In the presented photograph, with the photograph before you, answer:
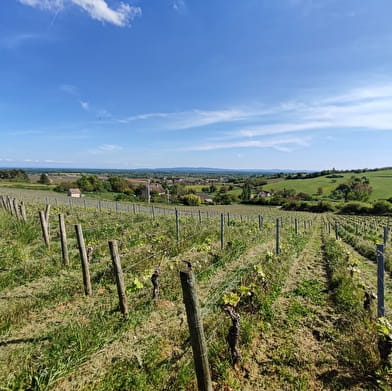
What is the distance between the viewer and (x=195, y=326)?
2627 mm

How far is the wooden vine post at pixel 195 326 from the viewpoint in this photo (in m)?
2.55

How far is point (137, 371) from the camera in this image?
11.0 feet

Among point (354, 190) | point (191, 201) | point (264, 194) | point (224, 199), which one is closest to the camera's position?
point (191, 201)

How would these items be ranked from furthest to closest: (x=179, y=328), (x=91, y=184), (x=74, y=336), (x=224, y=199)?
(x=224, y=199) → (x=91, y=184) → (x=179, y=328) → (x=74, y=336)

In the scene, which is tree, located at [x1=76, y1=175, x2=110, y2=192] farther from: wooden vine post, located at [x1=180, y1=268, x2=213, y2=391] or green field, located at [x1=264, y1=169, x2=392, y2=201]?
wooden vine post, located at [x1=180, y1=268, x2=213, y2=391]

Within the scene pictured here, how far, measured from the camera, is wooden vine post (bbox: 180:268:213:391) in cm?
255

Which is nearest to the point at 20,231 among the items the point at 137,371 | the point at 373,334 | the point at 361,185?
the point at 137,371

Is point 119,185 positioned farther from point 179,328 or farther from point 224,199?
point 179,328

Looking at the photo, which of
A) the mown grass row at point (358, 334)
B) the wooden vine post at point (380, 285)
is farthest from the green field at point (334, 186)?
the wooden vine post at point (380, 285)

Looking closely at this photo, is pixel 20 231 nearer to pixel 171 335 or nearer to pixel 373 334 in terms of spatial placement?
pixel 171 335

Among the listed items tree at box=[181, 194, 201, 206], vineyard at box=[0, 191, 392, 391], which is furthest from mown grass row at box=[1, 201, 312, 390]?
tree at box=[181, 194, 201, 206]

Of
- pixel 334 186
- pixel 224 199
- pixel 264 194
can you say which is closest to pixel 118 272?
pixel 224 199

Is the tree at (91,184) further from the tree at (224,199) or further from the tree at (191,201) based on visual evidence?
the tree at (224,199)

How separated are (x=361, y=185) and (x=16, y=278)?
9599 cm
